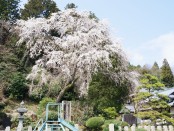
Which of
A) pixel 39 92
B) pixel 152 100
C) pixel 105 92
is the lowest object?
pixel 152 100

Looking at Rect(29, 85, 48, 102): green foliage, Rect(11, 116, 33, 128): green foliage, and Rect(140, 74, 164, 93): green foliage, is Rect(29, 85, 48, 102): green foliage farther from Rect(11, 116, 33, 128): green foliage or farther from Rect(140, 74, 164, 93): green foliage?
Rect(140, 74, 164, 93): green foliage

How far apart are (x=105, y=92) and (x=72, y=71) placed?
8.72 ft

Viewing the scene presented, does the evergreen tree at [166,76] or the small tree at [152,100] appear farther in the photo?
the evergreen tree at [166,76]

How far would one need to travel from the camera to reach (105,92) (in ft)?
62.2

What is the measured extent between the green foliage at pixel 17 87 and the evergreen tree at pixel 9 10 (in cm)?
552

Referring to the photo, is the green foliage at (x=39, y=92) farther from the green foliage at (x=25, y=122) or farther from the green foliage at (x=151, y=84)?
the green foliage at (x=151, y=84)

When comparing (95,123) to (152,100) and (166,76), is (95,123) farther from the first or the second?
(166,76)

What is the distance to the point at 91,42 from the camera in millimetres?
19531

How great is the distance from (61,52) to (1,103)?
5473mm

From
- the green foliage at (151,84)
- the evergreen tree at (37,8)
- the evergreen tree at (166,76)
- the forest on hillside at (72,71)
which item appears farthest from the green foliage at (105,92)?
the evergreen tree at (166,76)

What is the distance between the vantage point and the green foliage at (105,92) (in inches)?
728

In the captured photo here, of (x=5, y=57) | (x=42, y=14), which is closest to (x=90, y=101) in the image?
(x=5, y=57)

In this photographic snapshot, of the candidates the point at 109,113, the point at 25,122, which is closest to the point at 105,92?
the point at 109,113

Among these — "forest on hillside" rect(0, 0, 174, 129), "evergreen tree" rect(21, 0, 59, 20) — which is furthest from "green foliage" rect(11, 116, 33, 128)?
"evergreen tree" rect(21, 0, 59, 20)
